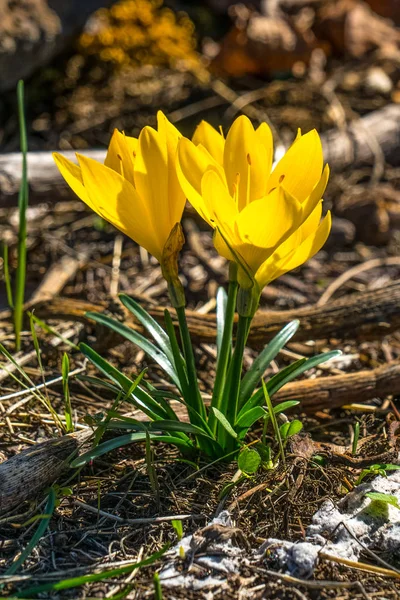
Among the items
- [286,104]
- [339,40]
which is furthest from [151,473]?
[339,40]

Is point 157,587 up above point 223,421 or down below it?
below

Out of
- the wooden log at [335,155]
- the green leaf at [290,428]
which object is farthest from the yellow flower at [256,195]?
the wooden log at [335,155]

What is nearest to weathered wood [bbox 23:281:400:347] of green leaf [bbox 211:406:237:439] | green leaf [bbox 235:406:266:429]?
green leaf [bbox 235:406:266:429]

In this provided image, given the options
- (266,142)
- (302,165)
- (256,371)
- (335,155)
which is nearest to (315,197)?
(302,165)

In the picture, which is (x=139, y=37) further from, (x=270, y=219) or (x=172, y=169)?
(x=270, y=219)

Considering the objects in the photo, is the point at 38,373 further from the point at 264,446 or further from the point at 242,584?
the point at 242,584

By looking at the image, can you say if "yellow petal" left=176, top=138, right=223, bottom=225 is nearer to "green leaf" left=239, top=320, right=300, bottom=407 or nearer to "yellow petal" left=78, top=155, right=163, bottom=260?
"yellow petal" left=78, top=155, right=163, bottom=260
